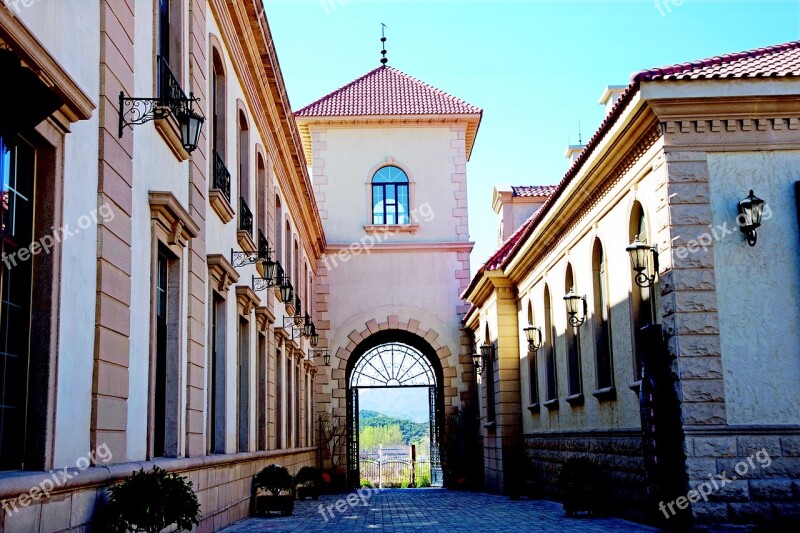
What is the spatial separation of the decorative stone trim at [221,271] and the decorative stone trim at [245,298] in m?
0.84

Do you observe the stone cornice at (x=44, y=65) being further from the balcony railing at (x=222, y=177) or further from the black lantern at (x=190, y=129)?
the balcony railing at (x=222, y=177)

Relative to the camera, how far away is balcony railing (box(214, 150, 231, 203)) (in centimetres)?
1453

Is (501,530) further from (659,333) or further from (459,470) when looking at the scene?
(459,470)

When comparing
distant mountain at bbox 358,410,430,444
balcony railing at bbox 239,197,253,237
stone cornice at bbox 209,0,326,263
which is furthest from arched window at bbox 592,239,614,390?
distant mountain at bbox 358,410,430,444

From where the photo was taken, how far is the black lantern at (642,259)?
12.8m

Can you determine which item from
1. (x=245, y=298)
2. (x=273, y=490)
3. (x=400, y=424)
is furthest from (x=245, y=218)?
(x=400, y=424)

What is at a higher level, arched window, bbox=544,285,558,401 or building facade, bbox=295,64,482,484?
building facade, bbox=295,64,482,484

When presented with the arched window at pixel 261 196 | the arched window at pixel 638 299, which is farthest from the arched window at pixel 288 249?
the arched window at pixel 638 299

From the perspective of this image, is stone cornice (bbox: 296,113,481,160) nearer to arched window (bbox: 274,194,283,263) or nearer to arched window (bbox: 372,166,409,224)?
arched window (bbox: 372,166,409,224)

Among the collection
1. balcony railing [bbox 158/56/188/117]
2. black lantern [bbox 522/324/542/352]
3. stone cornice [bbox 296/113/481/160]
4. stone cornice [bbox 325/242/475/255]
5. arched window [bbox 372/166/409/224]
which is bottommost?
black lantern [bbox 522/324/542/352]

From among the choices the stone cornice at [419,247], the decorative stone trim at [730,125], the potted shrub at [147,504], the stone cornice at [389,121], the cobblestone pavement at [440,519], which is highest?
the stone cornice at [389,121]

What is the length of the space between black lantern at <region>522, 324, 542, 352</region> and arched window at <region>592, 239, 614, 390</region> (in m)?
4.99

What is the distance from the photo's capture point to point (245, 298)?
16.7 meters

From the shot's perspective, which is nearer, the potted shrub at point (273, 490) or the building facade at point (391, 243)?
the potted shrub at point (273, 490)
